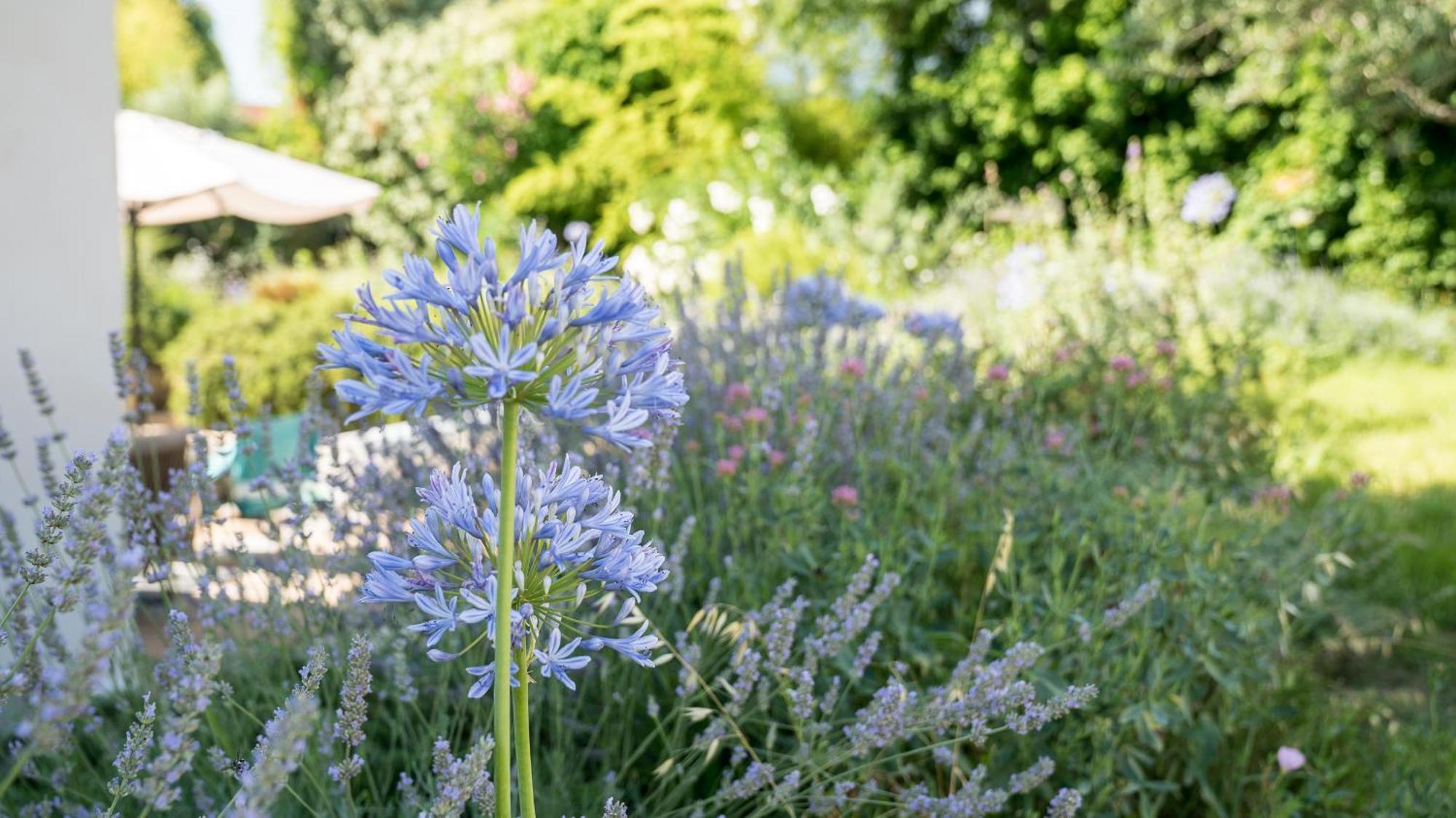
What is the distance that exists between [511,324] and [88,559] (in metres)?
0.35

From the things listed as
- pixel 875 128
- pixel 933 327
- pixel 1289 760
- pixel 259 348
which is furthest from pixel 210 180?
pixel 875 128

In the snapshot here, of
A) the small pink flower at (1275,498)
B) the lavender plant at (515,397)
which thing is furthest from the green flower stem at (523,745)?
the small pink flower at (1275,498)

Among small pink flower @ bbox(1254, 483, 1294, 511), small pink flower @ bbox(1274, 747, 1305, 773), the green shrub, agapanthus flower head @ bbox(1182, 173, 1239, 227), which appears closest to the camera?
small pink flower @ bbox(1274, 747, 1305, 773)

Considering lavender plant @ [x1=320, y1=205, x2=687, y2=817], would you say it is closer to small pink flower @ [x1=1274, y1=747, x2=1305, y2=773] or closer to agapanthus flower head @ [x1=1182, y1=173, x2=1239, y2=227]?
small pink flower @ [x1=1274, y1=747, x2=1305, y2=773]

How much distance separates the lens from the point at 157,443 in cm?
469

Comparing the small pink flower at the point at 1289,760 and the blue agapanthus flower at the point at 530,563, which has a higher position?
the blue agapanthus flower at the point at 530,563

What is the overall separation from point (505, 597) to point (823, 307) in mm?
2617

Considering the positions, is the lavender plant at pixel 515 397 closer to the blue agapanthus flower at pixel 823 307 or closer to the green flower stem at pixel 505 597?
the green flower stem at pixel 505 597

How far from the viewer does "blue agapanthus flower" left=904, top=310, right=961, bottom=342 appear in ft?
11.0

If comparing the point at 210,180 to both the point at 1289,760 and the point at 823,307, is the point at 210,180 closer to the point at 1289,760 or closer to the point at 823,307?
the point at 823,307

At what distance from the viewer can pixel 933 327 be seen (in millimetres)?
3389

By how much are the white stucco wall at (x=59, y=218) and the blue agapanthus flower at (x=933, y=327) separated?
90.9 inches

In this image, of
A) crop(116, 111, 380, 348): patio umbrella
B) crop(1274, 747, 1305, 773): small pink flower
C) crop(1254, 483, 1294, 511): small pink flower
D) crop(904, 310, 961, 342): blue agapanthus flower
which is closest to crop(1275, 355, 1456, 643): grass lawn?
crop(1254, 483, 1294, 511): small pink flower

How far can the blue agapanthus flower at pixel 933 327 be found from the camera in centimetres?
334
